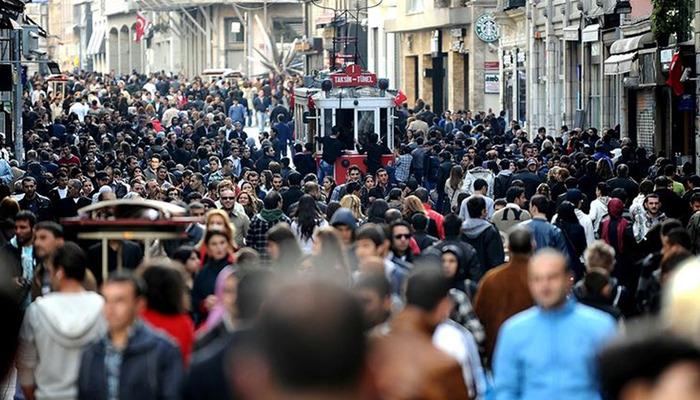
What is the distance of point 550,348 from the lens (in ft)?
26.0

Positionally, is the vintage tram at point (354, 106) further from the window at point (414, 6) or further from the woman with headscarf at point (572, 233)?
the window at point (414, 6)

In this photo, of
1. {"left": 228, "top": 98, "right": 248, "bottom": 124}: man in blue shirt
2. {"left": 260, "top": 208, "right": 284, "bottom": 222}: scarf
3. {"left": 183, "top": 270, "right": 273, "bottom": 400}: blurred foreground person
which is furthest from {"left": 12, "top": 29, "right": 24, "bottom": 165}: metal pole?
{"left": 183, "top": 270, "right": 273, "bottom": 400}: blurred foreground person

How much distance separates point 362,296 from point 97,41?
11407 cm

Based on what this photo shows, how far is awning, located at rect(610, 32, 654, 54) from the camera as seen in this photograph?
34.4 metres

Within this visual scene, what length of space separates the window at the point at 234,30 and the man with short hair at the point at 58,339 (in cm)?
8459

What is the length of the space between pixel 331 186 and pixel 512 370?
15.7 m

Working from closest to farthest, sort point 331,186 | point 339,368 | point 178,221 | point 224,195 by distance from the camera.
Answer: point 339,368 < point 178,221 < point 224,195 < point 331,186

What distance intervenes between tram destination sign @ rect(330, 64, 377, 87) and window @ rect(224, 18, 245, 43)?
59.0 meters

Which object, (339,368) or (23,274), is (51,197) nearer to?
(23,274)

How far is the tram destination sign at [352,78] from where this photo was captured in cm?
3441

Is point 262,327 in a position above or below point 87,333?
above

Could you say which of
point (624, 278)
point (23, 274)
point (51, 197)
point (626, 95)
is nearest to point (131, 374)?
point (23, 274)

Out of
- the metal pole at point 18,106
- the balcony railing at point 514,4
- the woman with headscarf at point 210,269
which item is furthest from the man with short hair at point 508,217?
the balcony railing at point 514,4

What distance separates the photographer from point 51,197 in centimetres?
2069
